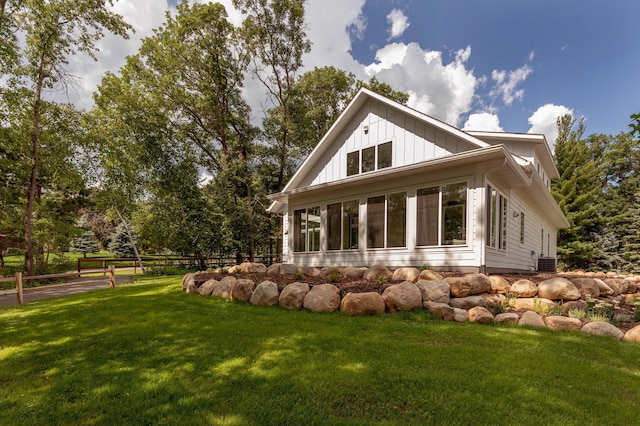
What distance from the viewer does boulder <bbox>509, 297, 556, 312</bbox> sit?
5.72 m

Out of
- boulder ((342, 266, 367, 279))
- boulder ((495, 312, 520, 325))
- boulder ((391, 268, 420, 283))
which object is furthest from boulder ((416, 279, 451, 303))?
boulder ((342, 266, 367, 279))

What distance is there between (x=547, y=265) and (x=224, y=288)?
41.3 feet

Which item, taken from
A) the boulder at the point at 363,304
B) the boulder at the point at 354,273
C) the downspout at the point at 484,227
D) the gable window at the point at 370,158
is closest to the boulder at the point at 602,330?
the downspout at the point at 484,227

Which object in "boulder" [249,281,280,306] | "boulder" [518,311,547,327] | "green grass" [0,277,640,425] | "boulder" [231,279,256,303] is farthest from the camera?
"boulder" [231,279,256,303]

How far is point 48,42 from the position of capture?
42.5 feet

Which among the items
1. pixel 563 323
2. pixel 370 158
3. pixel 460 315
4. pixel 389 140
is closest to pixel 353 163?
pixel 370 158

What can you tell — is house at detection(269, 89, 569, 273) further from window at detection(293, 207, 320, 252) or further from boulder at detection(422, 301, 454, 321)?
boulder at detection(422, 301, 454, 321)

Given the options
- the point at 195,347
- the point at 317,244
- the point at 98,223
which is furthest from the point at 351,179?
the point at 98,223

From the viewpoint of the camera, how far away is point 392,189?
31.6 feet

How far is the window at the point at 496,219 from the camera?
8164 millimetres

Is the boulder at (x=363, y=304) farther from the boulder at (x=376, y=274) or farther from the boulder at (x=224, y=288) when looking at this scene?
the boulder at (x=224, y=288)

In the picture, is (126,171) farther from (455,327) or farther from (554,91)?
(554,91)

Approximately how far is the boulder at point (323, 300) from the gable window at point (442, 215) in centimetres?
382

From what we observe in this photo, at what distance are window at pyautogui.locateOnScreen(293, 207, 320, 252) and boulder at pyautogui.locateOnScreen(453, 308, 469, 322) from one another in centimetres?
683
